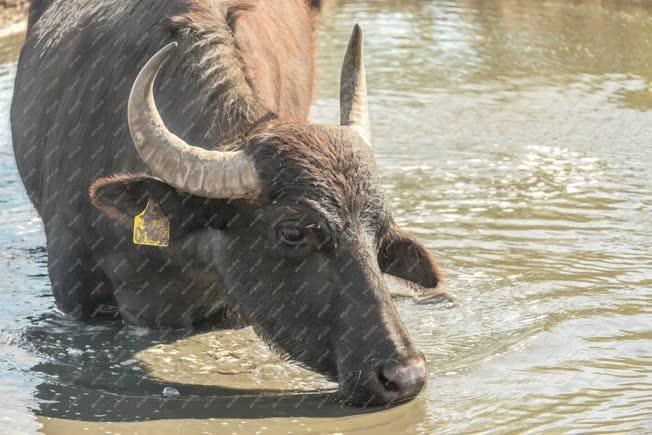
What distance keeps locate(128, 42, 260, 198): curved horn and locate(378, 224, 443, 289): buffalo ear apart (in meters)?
0.86

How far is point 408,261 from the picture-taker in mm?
6539

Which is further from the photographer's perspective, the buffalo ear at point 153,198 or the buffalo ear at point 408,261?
the buffalo ear at point 408,261

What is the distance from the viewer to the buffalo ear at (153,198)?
6039 millimetres

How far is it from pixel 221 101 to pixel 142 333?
1.55 meters

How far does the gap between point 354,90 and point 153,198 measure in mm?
1329

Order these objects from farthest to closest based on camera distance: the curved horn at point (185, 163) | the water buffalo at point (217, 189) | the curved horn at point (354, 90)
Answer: the curved horn at point (354, 90) → the curved horn at point (185, 163) → the water buffalo at point (217, 189)

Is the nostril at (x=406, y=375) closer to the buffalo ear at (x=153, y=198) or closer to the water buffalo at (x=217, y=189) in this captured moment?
the water buffalo at (x=217, y=189)

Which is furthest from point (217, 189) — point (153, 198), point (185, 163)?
point (153, 198)

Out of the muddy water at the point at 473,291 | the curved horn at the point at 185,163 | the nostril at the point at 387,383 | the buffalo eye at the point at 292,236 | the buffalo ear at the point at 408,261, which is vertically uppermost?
the curved horn at the point at 185,163

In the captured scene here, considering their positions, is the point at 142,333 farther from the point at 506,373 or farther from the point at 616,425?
the point at 616,425

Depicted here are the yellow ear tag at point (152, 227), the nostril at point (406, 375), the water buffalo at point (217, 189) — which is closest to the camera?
the nostril at point (406, 375)

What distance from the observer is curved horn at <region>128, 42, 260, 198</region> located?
5945mm

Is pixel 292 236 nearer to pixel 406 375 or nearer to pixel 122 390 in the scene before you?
pixel 406 375

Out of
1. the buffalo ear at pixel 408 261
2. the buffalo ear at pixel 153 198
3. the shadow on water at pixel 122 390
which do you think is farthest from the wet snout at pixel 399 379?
the buffalo ear at pixel 153 198
